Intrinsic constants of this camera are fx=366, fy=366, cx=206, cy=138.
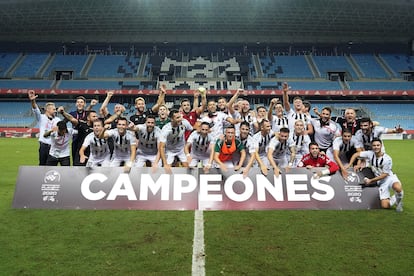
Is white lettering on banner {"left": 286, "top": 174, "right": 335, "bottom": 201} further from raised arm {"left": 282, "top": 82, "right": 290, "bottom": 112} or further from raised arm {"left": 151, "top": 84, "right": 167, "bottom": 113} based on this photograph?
raised arm {"left": 151, "top": 84, "right": 167, "bottom": 113}

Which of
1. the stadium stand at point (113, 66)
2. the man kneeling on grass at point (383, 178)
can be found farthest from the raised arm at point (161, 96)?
the stadium stand at point (113, 66)

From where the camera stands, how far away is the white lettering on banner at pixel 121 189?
677 cm

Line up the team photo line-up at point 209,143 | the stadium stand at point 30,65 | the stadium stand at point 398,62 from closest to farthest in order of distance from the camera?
the team photo line-up at point 209,143, the stadium stand at point 30,65, the stadium stand at point 398,62

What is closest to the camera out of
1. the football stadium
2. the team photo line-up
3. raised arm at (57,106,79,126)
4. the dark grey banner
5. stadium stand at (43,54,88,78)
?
the football stadium

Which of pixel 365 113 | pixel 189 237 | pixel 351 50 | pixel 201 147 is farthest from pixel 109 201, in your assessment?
pixel 351 50

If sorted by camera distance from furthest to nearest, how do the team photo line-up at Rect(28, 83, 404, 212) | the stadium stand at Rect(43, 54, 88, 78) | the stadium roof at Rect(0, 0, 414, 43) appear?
1. the stadium stand at Rect(43, 54, 88, 78)
2. the stadium roof at Rect(0, 0, 414, 43)
3. the team photo line-up at Rect(28, 83, 404, 212)

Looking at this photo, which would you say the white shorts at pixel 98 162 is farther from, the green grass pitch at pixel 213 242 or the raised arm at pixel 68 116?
the green grass pitch at pixel 213 242

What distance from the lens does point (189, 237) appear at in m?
5.25

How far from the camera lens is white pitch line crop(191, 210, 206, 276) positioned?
405cm

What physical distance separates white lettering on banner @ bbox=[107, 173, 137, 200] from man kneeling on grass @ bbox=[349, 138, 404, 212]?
14.7 feet

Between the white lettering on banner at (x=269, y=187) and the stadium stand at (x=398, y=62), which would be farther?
the stadium stand at (x=398, y=62)

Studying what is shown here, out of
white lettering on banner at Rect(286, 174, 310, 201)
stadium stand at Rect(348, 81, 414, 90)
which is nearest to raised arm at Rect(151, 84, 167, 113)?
white lettering on banner at Rect(286, 174, 310, 201)

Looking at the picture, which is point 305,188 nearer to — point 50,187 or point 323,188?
point 323,188

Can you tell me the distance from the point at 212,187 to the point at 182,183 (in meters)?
0.57
